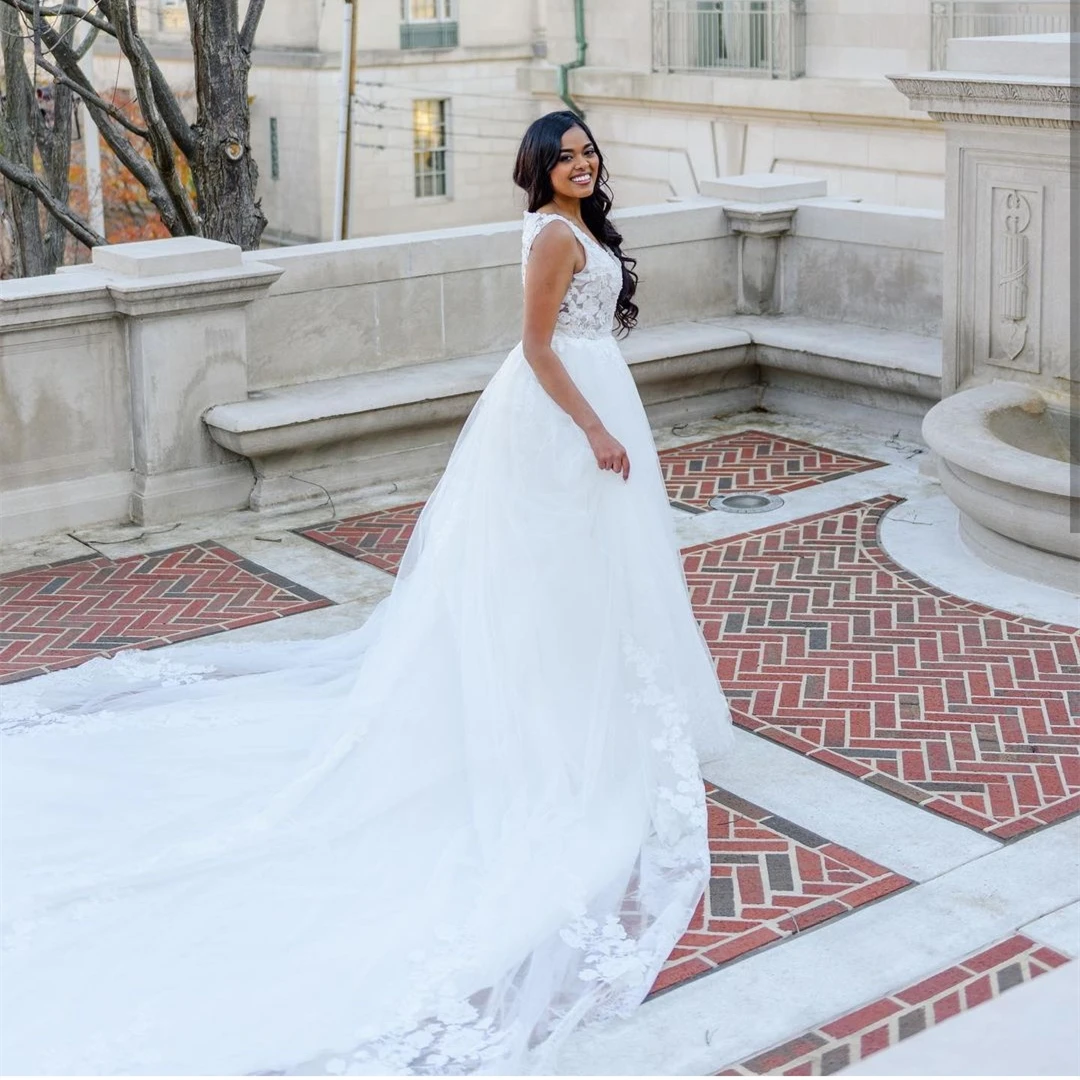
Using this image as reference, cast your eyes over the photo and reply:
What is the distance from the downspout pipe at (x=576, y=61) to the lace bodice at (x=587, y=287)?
22208mm

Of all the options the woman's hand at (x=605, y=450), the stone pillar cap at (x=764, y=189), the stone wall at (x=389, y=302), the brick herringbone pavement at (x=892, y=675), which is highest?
the stone pillar cap at (x=764, y=189)

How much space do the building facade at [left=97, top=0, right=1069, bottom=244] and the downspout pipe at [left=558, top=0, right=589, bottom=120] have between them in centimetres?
3

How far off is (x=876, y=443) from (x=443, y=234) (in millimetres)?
2701

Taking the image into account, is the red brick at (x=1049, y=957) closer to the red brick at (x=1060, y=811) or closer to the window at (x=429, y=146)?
the red brick at (x=1060, y=811)

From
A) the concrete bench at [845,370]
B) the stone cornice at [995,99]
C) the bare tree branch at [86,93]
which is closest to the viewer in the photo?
the stone cornice at [995,99]

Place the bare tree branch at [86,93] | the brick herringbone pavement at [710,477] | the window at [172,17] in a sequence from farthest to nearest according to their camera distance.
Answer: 1. the window at [172,17]
2. the bare tree branch at [86,93]
3. the brick herringbone pavement at [710,477]

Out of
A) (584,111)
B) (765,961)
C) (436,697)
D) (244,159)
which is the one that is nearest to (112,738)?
(436,697)

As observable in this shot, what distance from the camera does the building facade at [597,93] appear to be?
882 inches

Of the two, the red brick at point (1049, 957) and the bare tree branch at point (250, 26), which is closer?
the red brick at point (1049, 957)

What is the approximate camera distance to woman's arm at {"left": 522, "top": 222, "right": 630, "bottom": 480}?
5352mm

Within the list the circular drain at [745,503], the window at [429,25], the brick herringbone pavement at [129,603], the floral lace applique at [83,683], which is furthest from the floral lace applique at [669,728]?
the window at [429,25]

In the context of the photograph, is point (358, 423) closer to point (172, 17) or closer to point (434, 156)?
point (434, 156)

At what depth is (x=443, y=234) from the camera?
9805mm

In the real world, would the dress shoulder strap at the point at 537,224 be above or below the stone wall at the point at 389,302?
above
